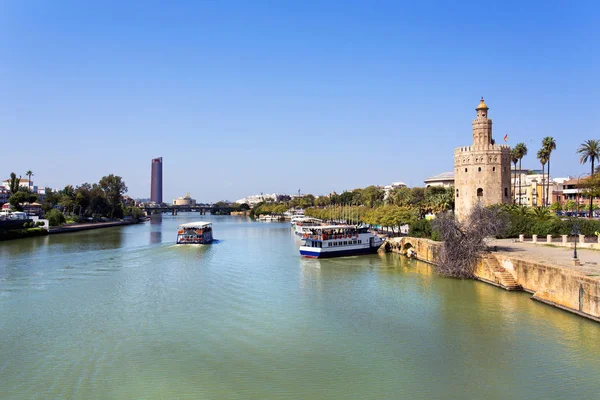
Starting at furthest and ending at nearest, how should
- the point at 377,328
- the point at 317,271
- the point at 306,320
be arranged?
the point at 317,271, the point at 306,320, the point at 377,328

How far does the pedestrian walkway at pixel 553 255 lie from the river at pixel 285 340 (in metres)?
3.17

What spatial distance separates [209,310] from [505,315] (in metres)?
17.0

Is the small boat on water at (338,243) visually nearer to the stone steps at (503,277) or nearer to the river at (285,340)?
the river at (285,340)

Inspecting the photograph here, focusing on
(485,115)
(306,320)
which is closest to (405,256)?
(485,115)

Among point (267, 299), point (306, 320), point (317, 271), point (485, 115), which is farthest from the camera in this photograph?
point (485, 115)

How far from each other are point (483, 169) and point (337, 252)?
67.5ft

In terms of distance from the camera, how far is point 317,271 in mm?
45375

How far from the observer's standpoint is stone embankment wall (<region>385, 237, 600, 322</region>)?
25.5 metres

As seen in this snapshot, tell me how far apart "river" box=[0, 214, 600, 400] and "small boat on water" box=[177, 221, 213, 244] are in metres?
29.9

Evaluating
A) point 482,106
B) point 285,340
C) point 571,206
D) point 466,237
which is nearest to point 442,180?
point 571,206

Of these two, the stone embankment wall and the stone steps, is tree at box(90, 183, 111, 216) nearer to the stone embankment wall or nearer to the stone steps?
the stone embankment wall

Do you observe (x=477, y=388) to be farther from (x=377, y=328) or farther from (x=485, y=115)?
(x=485, y=115)

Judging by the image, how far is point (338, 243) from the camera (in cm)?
5534

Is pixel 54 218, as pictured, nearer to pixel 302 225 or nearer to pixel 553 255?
pixel 302 225
